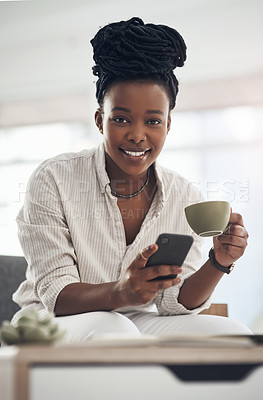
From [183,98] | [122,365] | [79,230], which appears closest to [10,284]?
[79,230]

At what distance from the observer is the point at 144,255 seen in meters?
1.17

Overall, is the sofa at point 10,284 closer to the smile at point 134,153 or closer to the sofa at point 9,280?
the sofa at point 9,280

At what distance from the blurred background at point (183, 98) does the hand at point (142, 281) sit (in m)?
3.12

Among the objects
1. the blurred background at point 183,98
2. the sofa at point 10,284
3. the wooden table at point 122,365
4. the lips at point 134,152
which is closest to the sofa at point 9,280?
the sofa at point 10,284

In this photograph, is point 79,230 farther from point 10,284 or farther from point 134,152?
point 10,284

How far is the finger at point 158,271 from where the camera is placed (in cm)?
119

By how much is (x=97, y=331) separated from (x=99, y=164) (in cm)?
65

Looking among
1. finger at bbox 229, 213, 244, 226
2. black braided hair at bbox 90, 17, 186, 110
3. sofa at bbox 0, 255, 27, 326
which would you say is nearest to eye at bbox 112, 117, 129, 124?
black braided hair at bbox 90, 17, 186, 110

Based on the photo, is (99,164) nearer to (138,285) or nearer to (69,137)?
(138,285)

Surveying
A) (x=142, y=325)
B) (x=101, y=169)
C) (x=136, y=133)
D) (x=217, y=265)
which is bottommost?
(x=142, y=325)

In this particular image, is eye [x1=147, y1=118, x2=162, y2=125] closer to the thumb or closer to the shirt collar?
the shirt collar

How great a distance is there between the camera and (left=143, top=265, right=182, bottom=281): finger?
119 cm

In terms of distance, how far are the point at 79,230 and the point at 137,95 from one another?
46 cm

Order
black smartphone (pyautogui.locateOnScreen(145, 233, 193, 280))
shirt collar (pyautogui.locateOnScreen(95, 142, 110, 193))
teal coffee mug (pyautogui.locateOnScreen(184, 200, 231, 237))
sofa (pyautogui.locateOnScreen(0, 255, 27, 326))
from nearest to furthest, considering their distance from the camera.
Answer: black smartphone (pyautogui.locateOnScreen(145, 233, 193, 280))
teal coffee mug (pyautogui.locateOnScreen(184, 200, 231, 237))
shirt collar (pyautogui.locateOnScreen(95, 142, 110, 193))
sofa (pyautogui.locateOnScreen(0, 255, 27, 326))
